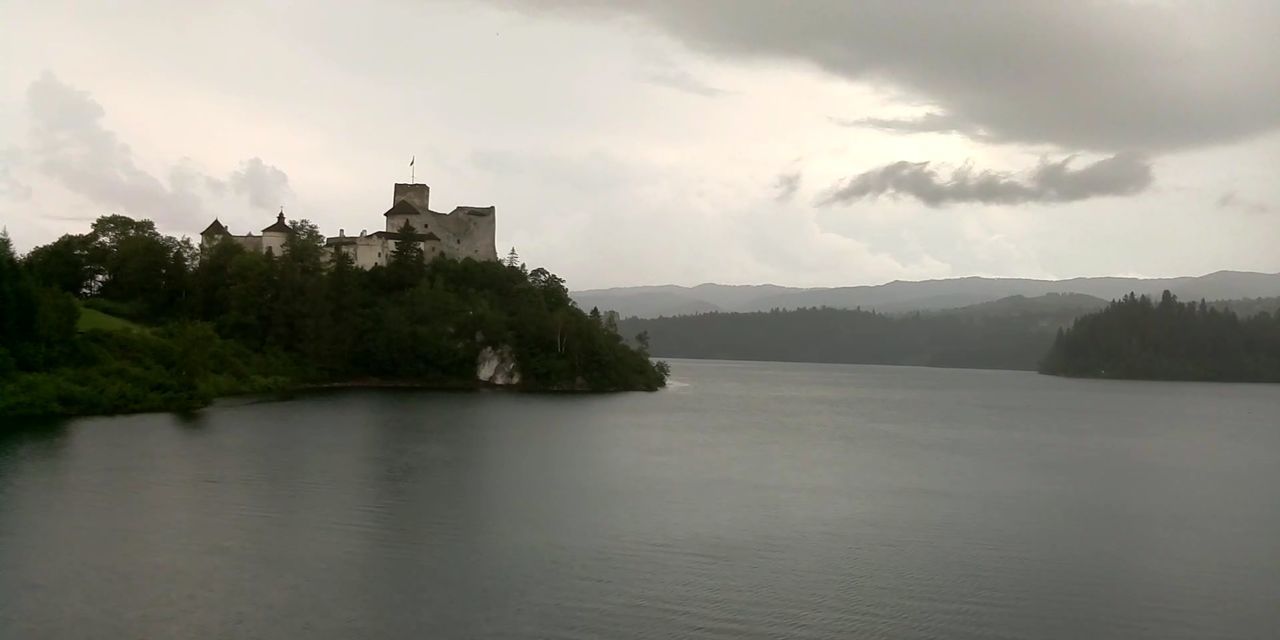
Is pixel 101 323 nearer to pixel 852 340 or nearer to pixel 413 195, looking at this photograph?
pixel 413 195

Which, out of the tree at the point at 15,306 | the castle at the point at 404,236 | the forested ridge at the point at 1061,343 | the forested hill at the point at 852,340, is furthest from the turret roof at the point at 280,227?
the forested hill at the point at 852,340

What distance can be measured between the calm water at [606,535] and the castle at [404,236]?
1026 inches

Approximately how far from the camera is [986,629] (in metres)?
13.3

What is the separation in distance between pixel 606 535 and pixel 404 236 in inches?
1803

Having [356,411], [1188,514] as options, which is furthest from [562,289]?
[1188,514]

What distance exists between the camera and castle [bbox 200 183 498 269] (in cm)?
6216

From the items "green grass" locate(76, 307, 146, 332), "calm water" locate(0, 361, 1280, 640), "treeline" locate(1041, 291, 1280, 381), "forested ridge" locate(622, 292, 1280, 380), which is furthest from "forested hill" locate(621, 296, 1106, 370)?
"calm water" locate(0, 361, 1280, 640)

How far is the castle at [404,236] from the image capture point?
62.2 m

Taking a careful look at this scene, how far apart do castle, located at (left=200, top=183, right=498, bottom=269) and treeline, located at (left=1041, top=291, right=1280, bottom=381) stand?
77.4 meters

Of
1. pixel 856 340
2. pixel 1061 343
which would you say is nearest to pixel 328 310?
pixel 1061 343

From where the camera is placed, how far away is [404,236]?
2405 inches

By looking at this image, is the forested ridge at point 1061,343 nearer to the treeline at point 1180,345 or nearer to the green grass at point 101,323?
the treeline at point 1180,345

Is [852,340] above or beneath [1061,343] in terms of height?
above

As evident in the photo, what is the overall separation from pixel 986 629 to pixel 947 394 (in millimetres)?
67386
